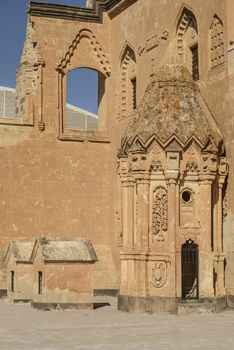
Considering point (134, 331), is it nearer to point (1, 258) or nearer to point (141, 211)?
point (141, 211)

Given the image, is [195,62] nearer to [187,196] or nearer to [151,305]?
[187,196]

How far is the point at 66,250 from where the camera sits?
19094 millimetres

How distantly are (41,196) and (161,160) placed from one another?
7794mm

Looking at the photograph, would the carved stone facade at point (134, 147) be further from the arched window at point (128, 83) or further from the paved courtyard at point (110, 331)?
the paved courtyard at point (110, 331)

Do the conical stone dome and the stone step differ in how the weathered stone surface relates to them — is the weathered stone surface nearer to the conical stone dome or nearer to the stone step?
the conical stone dome

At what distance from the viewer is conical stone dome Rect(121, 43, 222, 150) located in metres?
17.7

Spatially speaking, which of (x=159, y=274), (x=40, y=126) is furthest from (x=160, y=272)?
(x=40, y=126)

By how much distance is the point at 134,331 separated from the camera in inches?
532

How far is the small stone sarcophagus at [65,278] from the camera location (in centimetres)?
1853

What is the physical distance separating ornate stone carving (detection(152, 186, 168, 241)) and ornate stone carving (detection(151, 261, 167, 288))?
634mm

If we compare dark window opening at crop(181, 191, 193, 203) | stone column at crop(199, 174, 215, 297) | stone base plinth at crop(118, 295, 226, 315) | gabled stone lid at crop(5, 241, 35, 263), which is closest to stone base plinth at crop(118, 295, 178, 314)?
stone base plinth at crop(118, 295, 226, 315)

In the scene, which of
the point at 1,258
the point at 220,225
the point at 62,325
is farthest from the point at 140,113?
the point at 1,258

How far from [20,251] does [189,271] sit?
18.3 feet

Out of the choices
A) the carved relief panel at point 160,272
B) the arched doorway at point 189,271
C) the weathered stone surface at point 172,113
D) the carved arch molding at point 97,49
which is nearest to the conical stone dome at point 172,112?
the weathered stone surface at point 172,113
